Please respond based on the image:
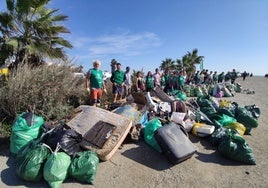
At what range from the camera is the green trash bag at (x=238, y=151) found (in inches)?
165

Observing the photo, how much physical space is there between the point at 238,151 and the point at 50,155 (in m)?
3.22

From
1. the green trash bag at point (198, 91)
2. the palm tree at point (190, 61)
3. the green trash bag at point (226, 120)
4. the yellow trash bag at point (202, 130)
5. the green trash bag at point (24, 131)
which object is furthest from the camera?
the palm tree at point (190, 61)

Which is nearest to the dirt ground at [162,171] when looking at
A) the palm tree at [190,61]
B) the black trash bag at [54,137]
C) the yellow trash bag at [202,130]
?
the yellow trash bag at [202,130]

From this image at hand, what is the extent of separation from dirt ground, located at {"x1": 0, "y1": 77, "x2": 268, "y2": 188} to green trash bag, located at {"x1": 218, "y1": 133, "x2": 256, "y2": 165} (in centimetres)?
10

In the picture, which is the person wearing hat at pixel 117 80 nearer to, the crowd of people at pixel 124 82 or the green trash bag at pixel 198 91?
the crowd of people at pixel 124 82

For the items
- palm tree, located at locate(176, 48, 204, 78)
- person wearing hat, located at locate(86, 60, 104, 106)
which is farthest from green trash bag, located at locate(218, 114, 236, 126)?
palm tree, located at locate(176, 48, 204, 78)

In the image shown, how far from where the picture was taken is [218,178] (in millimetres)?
3787

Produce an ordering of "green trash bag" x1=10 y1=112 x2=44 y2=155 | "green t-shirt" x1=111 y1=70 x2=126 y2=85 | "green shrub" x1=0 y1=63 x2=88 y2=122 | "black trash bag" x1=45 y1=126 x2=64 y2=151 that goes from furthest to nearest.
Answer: "green t-shirt" x1=111 y1=70 x2=126 y2=85
"green shrub" x1=0 y1=63 x2=88 y2=122
"green trash bag" x1=10 y1=112 x2=44 y2=155
"black trash bag" x1=45 y1=126 x2=64 y2=151

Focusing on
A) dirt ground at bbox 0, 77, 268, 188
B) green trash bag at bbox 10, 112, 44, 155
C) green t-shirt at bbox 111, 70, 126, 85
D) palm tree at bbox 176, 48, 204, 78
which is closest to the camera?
dirt ground at bbox 0, 77, 268, 188

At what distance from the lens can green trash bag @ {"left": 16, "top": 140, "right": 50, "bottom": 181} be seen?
346 centimetres

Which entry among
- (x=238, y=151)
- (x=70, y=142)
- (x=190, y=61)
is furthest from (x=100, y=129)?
(x=190, y=61)

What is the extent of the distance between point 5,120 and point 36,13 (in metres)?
→ 4.24

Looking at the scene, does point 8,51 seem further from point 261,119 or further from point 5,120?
point 261,119

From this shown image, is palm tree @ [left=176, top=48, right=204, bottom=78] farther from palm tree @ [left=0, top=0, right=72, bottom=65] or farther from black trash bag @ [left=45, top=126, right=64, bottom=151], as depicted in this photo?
black trash bag @ [left=45, top=126, right=64, bottom=151]
